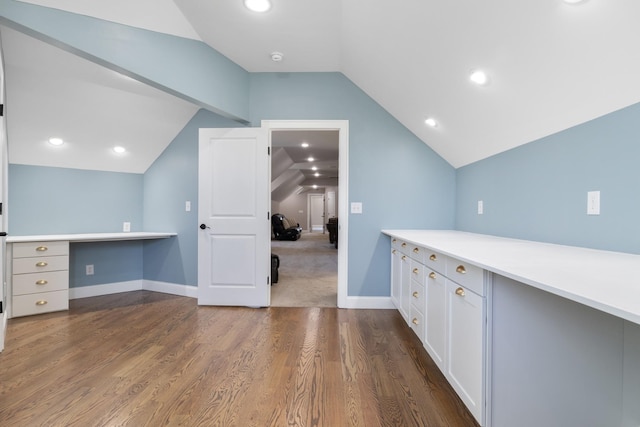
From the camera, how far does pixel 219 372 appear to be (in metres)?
1.98

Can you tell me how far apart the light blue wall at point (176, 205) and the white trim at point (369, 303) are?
1890mm

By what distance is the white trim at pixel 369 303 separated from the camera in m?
3.26

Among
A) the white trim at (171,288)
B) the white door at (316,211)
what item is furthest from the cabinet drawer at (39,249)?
the white door at (316,211)

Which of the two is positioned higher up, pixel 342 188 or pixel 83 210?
pixel 342 188

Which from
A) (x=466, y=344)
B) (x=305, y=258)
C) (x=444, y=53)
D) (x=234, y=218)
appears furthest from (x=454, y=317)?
(x=305, y=258)

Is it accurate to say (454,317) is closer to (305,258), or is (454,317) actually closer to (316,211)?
(305,258)

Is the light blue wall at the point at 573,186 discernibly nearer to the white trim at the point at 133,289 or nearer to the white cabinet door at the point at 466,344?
the white cabinet door at the point at 466,344

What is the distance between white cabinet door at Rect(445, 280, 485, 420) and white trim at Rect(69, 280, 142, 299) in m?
3.83

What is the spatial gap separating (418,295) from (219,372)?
149 centimetres

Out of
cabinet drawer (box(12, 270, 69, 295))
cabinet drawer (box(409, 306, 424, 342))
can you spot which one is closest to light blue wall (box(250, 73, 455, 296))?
cabinet drawer (box(409, 306, 424, 342))

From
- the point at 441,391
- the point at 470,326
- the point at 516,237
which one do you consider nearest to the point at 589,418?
the point at 470,326

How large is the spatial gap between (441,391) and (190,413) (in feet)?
4.66

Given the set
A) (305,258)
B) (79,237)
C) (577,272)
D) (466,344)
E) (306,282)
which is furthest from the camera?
(305,258)

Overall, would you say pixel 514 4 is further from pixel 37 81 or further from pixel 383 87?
pixel 37 81
